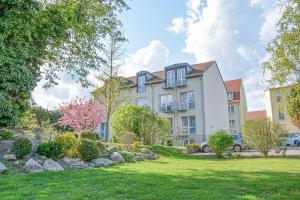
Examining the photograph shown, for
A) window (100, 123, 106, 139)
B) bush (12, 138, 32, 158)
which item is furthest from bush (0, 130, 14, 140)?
window (100, 123, 106, 139)

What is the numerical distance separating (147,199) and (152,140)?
1738 centimetres

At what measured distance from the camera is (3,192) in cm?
632

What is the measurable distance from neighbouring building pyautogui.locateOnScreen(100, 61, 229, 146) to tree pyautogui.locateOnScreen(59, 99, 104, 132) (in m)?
8.57

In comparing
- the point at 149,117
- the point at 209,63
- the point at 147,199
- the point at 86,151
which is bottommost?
the point at 147,199

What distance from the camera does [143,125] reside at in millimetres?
23000

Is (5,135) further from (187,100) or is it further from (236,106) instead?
(236,106)

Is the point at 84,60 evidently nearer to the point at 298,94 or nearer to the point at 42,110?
the point at 298,94

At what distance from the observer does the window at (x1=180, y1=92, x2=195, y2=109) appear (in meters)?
35.8

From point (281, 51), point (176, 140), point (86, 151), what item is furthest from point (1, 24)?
point (176, 140)

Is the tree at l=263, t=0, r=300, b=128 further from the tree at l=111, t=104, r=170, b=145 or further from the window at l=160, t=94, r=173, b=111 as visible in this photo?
the window at l=160, t=94, r=173, b=111

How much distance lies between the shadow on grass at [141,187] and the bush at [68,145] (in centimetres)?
327

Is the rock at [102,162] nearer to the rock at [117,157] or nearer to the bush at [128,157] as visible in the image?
the rock at [117,157]

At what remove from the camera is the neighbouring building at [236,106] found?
47031 millimetres

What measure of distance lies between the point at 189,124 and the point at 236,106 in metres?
14.7
